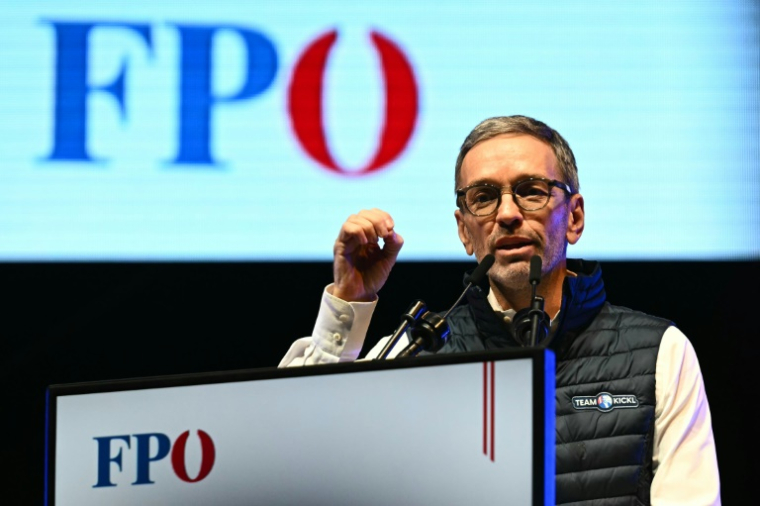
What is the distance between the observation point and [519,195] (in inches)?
80.2

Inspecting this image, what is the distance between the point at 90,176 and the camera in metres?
3.31

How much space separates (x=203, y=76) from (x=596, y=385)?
1.88 m

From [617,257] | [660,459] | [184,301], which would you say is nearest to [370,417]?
[660,459]

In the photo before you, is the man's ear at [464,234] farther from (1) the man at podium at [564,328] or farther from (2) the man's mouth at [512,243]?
(2) the man's mouth at [512,243]

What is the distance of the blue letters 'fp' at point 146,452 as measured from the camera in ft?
4.08

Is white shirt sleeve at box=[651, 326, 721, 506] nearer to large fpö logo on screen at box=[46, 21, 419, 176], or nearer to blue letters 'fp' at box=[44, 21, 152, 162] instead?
large fpö logo on screen at box=[46, 21, 419, 176]

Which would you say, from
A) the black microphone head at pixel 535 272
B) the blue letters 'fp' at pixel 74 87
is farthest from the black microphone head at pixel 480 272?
the blue letters 'fp' at pixel 74 87

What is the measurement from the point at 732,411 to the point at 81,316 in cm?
218

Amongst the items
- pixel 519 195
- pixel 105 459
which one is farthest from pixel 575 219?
pixel 105 459

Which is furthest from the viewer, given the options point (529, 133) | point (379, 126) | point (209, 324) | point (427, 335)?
point (209, 324)

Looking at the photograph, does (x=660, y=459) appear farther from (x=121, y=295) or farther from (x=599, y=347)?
(x=121, y=295)

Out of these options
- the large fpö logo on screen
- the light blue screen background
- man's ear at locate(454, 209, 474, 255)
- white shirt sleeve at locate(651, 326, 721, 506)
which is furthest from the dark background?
white shirt sleeve at locate(651, 326, 721, 506)

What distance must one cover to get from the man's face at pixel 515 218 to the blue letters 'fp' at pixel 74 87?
160 cm

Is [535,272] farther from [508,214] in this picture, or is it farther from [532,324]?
[508,214]
